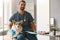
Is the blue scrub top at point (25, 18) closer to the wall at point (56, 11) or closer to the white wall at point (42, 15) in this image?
the white wall at point (42, 15)

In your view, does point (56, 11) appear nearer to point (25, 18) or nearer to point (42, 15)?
point (42, 15)

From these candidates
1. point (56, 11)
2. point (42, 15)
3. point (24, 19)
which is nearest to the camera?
point (24, 19)

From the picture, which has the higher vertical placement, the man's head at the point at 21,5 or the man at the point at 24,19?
the man's head at the point at 21,5

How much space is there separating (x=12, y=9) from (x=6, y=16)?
12 cm

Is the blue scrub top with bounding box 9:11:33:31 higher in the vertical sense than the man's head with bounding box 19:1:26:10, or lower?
lower

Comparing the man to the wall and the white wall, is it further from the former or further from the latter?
the wall

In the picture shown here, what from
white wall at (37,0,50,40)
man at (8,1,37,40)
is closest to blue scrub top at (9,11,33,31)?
man at (8,1,37,40)

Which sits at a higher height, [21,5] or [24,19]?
[21,5]

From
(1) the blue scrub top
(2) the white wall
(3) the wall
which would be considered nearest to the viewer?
(1) the blue scrub top

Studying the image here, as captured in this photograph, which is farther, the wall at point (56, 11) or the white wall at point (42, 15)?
the wall at point (56, 11)

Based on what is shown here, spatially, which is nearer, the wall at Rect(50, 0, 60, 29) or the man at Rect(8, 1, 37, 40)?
the man at Rect(8, 1, 37, 40)

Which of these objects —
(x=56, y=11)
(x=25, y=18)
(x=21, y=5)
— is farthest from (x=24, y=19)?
(x=56, y=11)

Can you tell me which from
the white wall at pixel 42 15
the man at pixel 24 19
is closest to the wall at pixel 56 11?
the white wall at pixel 42 15

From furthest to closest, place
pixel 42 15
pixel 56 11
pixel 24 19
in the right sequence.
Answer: pixel 56 11, pixel 42 15, pixel 24 19
